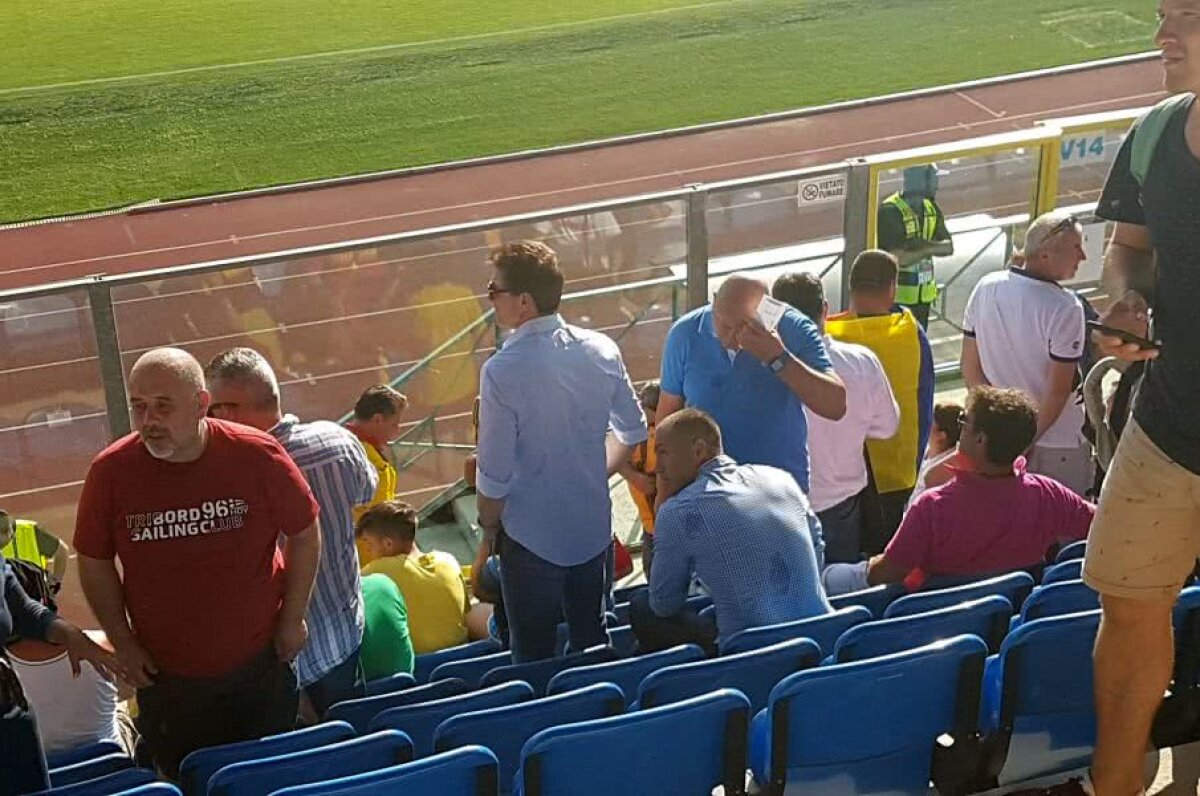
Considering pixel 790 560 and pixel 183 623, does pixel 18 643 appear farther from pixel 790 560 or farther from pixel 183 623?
pixel 790 560

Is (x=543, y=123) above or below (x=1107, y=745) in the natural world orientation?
below

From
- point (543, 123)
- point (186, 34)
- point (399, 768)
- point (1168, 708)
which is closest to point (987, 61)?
point (543, 123)

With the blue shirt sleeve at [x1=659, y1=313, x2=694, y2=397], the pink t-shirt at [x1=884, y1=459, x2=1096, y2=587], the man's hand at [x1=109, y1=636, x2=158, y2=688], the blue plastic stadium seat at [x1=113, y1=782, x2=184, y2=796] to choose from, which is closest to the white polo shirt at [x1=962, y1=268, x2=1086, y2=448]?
the pink t-shirt at [x1=884, y1=459, x2=1096, y2=587]

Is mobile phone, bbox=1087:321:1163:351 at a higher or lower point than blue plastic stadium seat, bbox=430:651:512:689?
higher

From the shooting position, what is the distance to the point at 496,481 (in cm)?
474

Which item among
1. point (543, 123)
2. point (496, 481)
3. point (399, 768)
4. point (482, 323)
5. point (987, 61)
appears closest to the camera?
point (399, 768)

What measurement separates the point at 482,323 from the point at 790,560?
3.81 metres

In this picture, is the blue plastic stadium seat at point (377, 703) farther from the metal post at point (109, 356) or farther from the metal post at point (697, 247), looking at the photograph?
the metal post at point (697, 247)

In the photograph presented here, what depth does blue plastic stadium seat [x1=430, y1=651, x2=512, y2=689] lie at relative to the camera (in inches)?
190

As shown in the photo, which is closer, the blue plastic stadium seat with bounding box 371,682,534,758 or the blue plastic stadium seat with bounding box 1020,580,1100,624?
the blue plastic stadium seat with bounding box 371,682,534,758

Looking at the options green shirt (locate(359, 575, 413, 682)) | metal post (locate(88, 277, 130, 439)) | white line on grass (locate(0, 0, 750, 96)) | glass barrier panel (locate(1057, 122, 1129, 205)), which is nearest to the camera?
green shirt (locate(359, 575, 413, 682))

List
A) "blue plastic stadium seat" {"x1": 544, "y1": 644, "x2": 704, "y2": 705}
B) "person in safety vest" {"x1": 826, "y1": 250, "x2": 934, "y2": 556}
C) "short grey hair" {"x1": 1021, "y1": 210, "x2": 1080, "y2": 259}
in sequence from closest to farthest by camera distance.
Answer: "blue plastic stadium seat" {"x1": 544, "y1": 644, "x2": 704, "y2": 705}
"short grey hair" {"x1": 1021, "y1": 210, "x2": 1080, "y2": 259}
"person in safety vest" {"x1": 826, "y1": 250, "x2": 934, "y2": 556}

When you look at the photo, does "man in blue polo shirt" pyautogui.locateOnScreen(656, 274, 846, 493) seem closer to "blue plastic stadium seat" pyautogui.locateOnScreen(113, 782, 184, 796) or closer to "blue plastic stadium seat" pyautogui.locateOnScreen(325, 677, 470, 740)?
"blue plastic stadium seat" pyautogui.locateOnScreen(325, 677, 470, 740)

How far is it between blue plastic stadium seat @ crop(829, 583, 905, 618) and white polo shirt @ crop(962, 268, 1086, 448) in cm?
141
